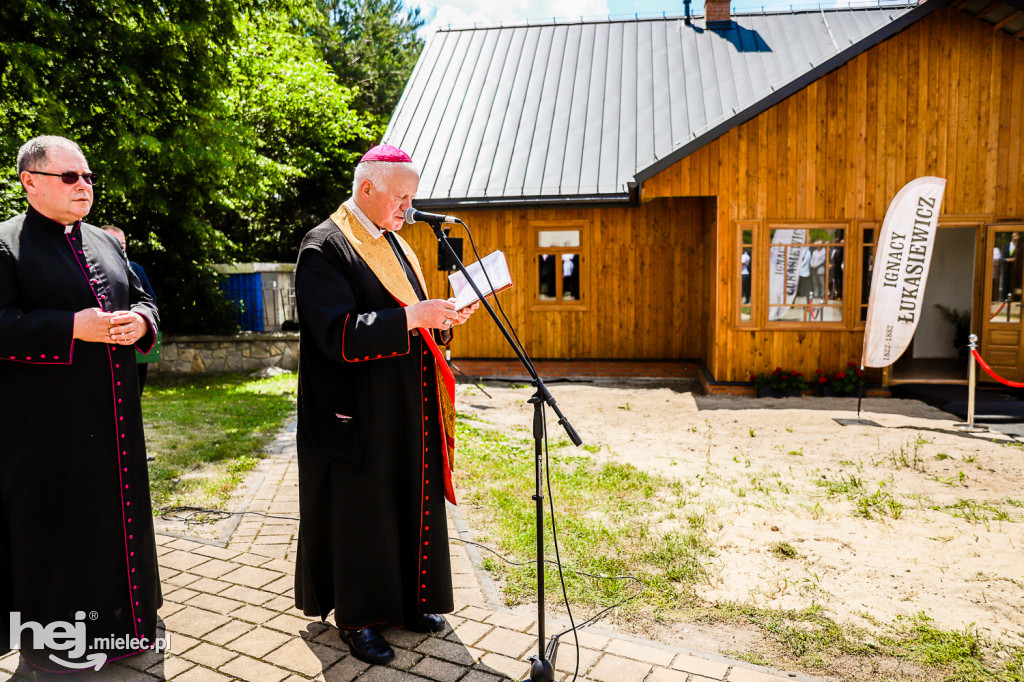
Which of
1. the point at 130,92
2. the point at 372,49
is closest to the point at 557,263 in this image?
the point at 130,92

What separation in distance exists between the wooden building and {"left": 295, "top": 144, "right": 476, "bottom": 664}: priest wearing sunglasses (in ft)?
25.7

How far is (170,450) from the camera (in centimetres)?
706

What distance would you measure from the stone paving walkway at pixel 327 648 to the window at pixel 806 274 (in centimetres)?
813

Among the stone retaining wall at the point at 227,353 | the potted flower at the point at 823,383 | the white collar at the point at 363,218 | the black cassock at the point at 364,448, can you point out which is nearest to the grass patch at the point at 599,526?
the black cassock at the point at 364,448

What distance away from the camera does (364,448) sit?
10.0ft

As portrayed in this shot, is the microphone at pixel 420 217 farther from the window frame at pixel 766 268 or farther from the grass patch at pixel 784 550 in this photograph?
the window frame at pixel 766 268

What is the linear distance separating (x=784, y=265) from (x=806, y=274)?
1.15 feet

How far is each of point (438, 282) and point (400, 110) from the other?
13.5 feet

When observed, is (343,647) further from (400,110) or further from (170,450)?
(400,110)

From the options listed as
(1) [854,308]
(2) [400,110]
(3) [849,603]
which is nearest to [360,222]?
(3) [849,603]

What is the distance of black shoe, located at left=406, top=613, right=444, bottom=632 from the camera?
10.7 ft

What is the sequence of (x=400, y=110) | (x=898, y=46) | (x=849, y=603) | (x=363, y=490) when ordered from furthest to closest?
1. (x=400, y=110)
2. (x=898, y=46)
3. (x=849, y=603)
4. (x=363, y=490)

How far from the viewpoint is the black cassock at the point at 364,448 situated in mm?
2955

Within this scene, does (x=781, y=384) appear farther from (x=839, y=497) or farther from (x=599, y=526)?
(x=599, y=526)
